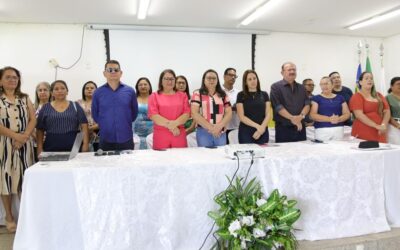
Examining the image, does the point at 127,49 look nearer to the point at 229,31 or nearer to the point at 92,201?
the point at 229,31

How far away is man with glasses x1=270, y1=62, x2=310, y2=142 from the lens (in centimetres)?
313

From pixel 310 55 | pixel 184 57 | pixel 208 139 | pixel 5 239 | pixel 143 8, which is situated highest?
pixel 143 8

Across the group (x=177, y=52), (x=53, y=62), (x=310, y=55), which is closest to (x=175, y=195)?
(x=177, y=52)

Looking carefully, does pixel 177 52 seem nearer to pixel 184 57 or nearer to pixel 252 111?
pixel 184 57

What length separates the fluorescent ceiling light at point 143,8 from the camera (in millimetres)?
4204

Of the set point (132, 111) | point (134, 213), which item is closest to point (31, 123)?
point (132, 111)

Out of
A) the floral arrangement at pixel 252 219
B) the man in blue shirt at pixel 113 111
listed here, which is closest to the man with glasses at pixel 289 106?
the floral arrangement at pixel 252 219

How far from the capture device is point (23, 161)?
2.74 m

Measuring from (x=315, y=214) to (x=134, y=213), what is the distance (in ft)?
4.04

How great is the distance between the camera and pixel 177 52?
5.78m

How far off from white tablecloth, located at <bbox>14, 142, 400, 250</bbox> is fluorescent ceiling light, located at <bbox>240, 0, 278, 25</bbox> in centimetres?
280

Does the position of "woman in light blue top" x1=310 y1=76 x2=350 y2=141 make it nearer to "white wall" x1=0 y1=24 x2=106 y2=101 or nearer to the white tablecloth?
the white tablecloth

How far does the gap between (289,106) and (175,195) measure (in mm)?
1706

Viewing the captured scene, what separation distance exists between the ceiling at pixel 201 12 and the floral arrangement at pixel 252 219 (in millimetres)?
3187
